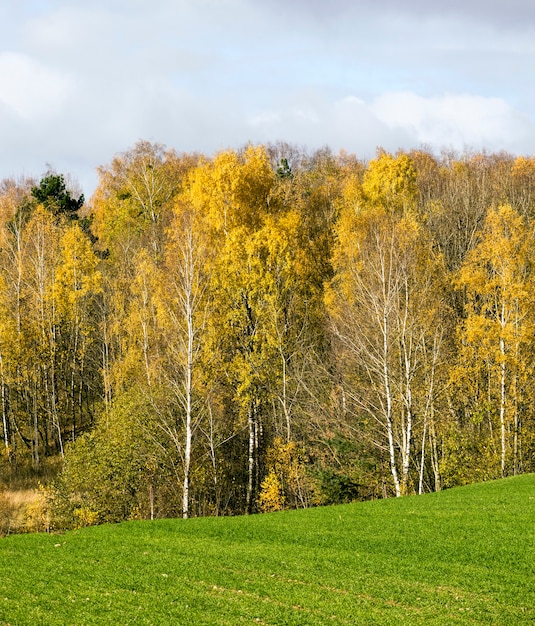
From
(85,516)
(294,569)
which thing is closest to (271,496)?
(85,516)

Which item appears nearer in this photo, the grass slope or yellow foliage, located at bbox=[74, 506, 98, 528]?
the grass slope

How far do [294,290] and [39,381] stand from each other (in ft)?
56.8

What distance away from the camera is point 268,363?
3338 centimetres

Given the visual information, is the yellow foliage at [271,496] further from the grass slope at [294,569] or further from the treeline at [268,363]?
the grass slope at [294,569]

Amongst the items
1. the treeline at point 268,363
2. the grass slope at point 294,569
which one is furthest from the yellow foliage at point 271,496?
the grass slope at point 294,569

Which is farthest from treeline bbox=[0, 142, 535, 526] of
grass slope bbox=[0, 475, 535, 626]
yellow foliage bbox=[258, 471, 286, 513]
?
grass slope bbox=[0, 475, 535, 626]

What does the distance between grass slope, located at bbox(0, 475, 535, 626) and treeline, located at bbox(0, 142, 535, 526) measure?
23.2ft

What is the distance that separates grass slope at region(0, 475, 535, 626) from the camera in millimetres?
12336

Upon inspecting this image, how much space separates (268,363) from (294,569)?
18.3 meters

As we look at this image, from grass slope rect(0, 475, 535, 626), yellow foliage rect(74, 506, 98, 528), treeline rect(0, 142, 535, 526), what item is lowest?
yellow foliage rect(74, 506, 98, 528)

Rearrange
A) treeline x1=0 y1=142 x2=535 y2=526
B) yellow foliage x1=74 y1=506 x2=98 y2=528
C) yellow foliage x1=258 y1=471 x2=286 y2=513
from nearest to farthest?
yellow foliage x1=74 y1=506 x2=98 y2=528, treeline x1=0 y1=142 x2=535 y2=526, yellow foliage x1=258 y1=471 x2=286 y2=513

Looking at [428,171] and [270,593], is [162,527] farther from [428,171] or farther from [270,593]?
[428,171]

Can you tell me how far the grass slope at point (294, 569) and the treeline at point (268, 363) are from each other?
279 inches

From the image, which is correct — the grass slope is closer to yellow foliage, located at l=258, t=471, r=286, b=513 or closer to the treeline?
the treeline
